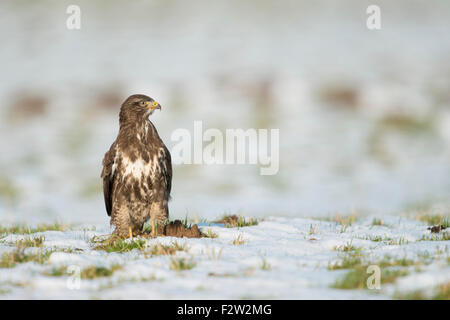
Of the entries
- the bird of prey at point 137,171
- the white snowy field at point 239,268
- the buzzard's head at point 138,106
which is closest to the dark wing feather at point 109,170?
the bird of prey at point 137,171

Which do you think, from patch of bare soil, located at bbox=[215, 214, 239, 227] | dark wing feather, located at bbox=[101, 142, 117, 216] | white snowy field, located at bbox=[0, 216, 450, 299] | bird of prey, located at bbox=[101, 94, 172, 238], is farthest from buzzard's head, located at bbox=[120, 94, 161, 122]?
patch of bare soil, located at bbox=[215, 214, 239, 227]

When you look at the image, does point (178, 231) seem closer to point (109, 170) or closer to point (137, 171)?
point (137, 171)

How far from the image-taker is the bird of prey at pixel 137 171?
9891 mm

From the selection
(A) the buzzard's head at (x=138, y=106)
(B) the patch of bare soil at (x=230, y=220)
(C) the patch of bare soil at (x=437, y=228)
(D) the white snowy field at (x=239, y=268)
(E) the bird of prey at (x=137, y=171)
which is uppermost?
(A) the buzzard's head at (x=138, y=106)

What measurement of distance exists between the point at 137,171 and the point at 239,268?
138 inches

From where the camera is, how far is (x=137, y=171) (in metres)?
9.86

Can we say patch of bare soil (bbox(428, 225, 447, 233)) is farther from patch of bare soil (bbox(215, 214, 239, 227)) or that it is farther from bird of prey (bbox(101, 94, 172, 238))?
bird of prey (bbox(101, 94, 172, 238))

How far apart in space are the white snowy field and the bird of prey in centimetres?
108

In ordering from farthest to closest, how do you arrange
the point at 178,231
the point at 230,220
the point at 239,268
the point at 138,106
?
the point at 230,220
the point at 138,106
the point at 178,231
the point at 239,268

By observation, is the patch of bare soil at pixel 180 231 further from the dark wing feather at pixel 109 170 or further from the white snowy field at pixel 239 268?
the dark wing feather at pixel 109 170

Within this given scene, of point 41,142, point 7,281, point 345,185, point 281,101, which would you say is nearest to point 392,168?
point 345,185

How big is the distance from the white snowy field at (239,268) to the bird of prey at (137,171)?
3.55 feet

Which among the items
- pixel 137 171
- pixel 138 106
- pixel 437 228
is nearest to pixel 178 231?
pixel 137 171
